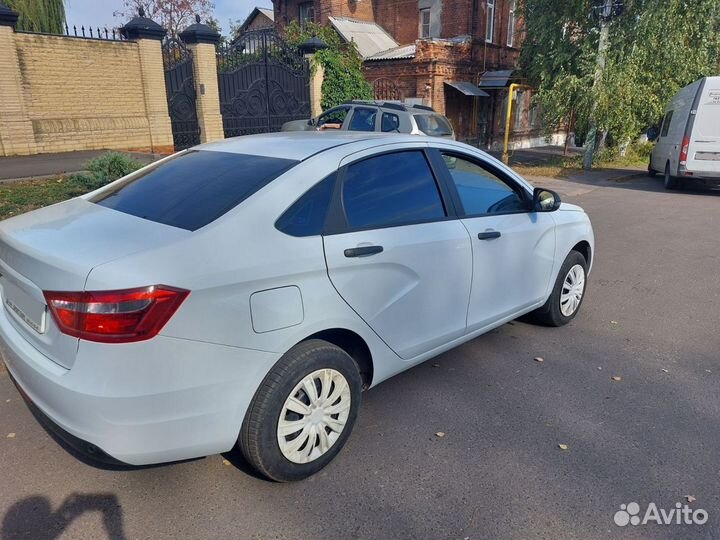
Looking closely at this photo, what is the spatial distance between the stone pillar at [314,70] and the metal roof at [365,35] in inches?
154

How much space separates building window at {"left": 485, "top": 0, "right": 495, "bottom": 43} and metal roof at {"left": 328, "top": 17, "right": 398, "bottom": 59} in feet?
13.0

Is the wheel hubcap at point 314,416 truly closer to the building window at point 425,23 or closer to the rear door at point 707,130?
the rear door at point 707,130

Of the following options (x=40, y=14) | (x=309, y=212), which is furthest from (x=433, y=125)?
(x=40, y=14)

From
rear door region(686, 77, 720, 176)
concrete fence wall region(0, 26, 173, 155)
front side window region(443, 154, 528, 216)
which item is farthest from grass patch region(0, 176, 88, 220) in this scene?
rear door region(686, 77, 720, 176)

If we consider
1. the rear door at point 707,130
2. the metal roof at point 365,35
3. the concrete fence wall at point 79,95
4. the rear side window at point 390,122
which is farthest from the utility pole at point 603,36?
the concrete fence wall at point 79,95

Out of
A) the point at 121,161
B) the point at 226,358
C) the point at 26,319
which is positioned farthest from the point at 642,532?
the point at 121,161

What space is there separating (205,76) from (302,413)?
48.6ft

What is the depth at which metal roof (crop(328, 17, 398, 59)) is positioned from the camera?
74.5 feet

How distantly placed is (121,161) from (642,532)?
24.6 ft

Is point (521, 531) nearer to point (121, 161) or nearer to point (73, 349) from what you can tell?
point (73, 349)

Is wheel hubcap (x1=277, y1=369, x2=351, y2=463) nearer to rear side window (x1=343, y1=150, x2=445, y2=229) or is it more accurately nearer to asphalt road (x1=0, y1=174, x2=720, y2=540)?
asphalt road (x1=0, y1=174, x2=720, y2=540)

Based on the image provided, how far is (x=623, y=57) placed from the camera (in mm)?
15430

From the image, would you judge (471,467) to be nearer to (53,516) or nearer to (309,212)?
(309,212)

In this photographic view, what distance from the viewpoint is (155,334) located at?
85.5 inches
